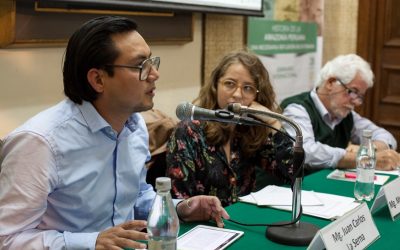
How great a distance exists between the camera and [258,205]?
1776 millimetres

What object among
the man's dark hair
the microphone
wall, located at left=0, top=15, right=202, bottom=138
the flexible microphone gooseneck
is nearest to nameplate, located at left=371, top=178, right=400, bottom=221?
the flexible microphone gooseneck

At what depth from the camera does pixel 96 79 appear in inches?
59.6

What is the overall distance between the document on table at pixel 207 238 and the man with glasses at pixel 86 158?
0.20ft

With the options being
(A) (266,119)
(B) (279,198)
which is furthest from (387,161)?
Answer: (B) (279,198)

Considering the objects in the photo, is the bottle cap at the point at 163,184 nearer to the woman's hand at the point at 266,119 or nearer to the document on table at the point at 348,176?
the woman's hand at the point at 266,119

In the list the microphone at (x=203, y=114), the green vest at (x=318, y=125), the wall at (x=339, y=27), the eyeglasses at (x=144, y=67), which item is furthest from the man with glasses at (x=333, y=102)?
the wall at (x=339, y=27)

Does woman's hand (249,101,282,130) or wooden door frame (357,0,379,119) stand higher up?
wooden door frame (357,0,379,119)

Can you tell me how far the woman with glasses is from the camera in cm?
205

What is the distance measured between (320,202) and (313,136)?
929 millimetres

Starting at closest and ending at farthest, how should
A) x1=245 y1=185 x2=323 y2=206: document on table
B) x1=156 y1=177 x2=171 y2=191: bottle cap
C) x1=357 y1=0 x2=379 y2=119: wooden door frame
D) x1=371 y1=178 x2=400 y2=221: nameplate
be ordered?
x1=156 y1=177 x2=171 y2=191: bottle cap, x1=371 y1=178 x2=400 y2=221: nameplate, x1=245 y1=185 x2=323 y2=206: document on table, x1=357 y1=0 x2=379 y2=119: wooden door frame

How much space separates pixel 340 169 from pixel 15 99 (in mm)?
1441

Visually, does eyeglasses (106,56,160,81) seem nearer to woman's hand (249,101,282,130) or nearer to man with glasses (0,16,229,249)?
man with glasses (0,16,229,249)

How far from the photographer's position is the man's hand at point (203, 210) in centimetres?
156

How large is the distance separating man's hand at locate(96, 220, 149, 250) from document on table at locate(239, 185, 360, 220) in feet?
1.92
